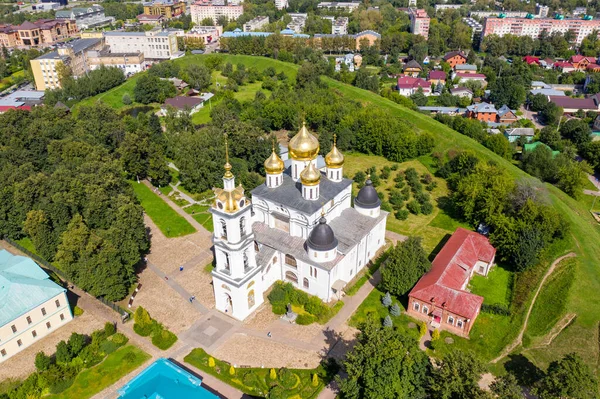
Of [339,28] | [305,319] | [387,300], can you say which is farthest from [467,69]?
[305,319]

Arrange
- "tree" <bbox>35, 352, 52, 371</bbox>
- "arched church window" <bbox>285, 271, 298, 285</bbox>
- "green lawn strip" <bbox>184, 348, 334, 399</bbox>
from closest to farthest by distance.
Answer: "green lawn strip" <bbox>184, 348, 334, 399</bbox>
"tree" <bbox>35, 352, 52, 371</bbox>
"arched church window" <bbox>285, 271, 298, 285</bbox>

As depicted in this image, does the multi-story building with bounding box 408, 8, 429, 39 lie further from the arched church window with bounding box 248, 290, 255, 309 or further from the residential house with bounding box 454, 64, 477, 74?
the arched church window with bounding box 248, 290, 255, 309

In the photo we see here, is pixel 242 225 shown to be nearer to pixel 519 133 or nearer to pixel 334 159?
pixel 334 159

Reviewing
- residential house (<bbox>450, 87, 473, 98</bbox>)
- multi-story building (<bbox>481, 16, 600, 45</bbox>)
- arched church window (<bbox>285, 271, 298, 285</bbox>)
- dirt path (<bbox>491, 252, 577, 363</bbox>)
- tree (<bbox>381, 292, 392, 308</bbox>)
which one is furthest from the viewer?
multi-story building (<bbox>481, 16, 600, 45</bbox>)

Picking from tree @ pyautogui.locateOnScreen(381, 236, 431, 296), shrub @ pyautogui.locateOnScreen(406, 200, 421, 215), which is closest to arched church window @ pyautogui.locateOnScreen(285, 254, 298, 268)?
tree @ pyautogui.locateOnScreen(381, 236, 431, 296)

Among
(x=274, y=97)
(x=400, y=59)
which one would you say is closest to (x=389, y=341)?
(x=274, y=97)

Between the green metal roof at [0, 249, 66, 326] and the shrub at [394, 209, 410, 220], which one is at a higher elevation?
the green metal roof at [0, 249, 66, 326]

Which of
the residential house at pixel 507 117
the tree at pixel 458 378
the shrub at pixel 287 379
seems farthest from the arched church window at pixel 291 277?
the residential house at pixel 507 117
